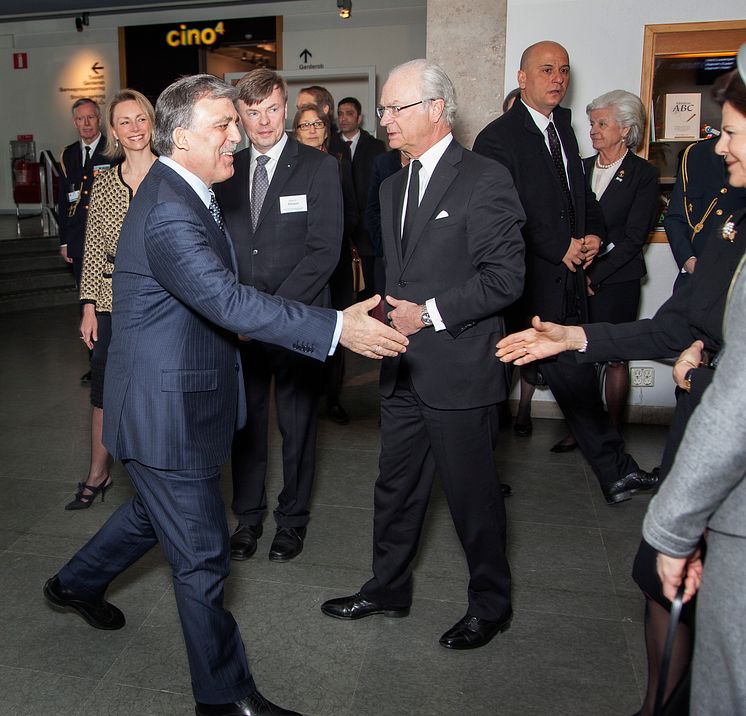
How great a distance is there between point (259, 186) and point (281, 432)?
103cm

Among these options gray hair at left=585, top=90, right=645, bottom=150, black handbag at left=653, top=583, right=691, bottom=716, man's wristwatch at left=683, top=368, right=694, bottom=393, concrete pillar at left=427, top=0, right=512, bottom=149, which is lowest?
black handbag at left=653, top=583, right=691, bottom=716

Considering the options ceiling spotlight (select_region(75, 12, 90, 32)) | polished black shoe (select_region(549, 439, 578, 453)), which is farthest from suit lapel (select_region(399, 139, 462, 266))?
ceiling spotlight (select_region(75, 12, 90, 32))

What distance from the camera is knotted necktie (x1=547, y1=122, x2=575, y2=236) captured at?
3.86 m

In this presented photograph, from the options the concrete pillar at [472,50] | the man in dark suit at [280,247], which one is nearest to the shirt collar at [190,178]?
the man in dark suit at [280,247]

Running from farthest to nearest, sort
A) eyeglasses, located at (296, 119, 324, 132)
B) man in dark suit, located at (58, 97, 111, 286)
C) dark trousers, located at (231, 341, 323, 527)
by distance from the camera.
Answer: man in dark suit, located at (58, 97, 111, 286), eyeglasses, located at (296, 119, 324, 132), dark trousers, located at (231, 341, 323, 527)

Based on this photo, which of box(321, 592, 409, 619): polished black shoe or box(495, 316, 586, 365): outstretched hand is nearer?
box(495, 316, 586, 365): outstretched hand

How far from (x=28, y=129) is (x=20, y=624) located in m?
14.0

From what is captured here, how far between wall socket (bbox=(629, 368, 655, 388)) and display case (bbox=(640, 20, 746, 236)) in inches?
32.7

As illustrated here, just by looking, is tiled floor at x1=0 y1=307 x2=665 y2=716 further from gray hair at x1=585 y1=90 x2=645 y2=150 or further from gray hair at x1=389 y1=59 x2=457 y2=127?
gray hair at x1=585 y1=90 x2=645 y2=150

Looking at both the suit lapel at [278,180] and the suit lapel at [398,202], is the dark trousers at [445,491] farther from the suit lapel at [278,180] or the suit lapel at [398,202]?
the suit lapel at [278,180]

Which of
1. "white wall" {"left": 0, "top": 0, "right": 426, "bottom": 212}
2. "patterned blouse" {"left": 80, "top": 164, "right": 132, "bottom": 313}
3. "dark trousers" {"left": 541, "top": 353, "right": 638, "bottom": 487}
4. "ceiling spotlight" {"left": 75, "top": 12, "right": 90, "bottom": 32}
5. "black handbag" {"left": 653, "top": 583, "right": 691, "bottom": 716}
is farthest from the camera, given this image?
"ceiling spotlight" {"left": 75, "top": 12, "right": 90, "bottom": 32}

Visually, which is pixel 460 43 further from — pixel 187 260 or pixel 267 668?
pixel 267 668

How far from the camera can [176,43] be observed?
13.4m

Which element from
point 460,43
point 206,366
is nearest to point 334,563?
point 206,366
